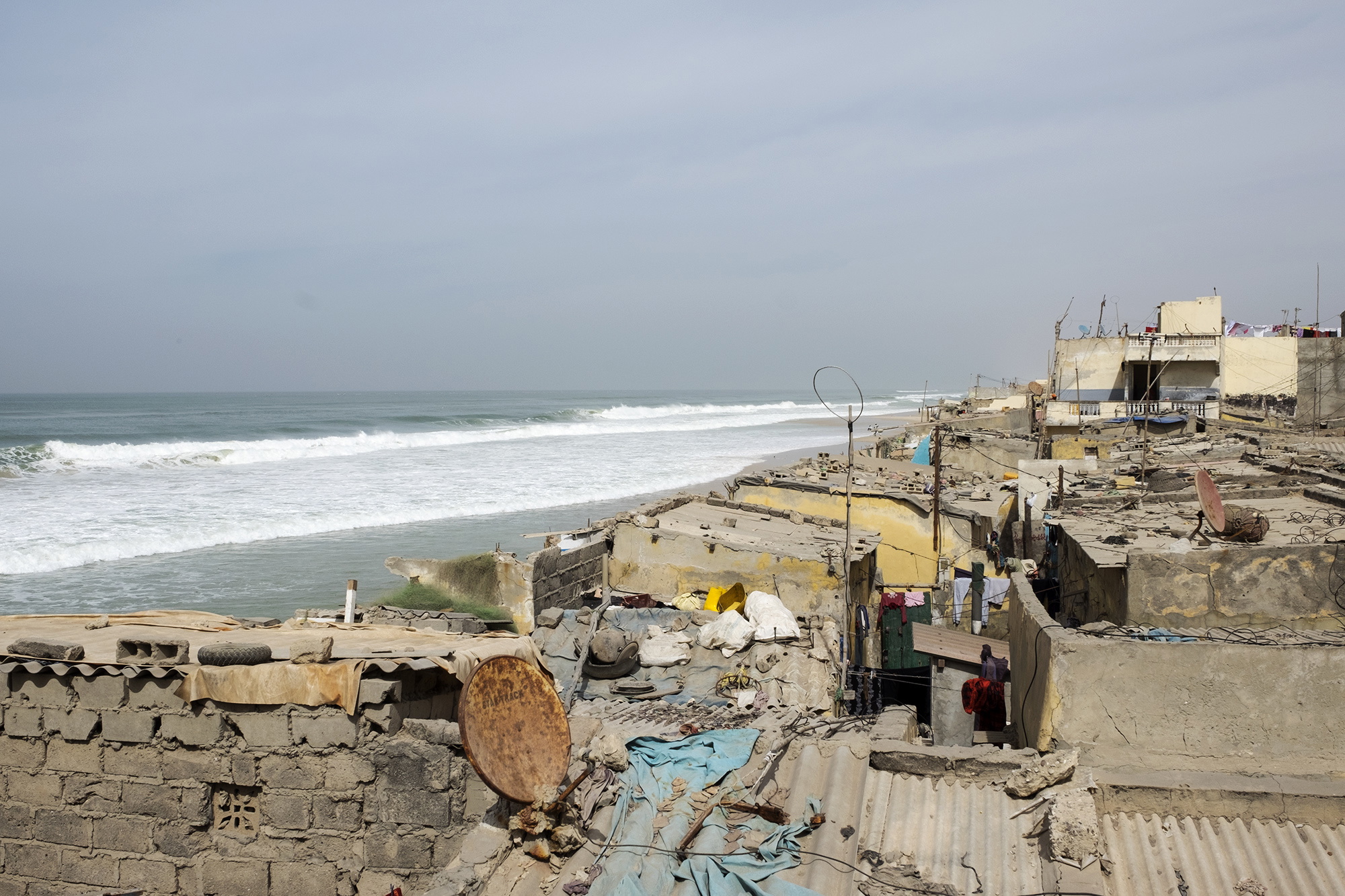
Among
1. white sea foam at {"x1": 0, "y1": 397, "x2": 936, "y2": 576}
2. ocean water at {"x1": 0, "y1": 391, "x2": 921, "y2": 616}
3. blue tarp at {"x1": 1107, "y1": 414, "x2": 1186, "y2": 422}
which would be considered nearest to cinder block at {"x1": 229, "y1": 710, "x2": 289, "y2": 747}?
ocean water at {"x1": 0, "y1": 391, "x2": 921, "y2": 616}

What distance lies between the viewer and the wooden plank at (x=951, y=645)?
38.3ft

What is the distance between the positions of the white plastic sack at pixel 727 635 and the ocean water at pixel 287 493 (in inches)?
489

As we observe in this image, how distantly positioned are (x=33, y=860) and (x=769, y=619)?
6.68 m

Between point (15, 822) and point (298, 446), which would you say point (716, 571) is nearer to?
point (15, 822)

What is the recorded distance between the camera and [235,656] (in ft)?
20.5

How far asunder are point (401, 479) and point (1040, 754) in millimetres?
39047

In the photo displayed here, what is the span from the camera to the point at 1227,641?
18.3ft

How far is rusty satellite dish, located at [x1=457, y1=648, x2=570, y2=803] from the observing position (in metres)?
5.33

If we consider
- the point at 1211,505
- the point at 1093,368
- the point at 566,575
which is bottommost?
the point at 566,575

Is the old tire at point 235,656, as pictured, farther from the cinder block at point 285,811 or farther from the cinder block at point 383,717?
the cinder block at point 285,811

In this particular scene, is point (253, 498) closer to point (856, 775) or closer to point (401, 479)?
point (401, 479)

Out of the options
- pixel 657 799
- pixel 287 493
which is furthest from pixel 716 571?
pixel 287 493

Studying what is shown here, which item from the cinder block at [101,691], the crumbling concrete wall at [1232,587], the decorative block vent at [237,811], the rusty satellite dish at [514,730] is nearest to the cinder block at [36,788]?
the cinder block at [101,691]

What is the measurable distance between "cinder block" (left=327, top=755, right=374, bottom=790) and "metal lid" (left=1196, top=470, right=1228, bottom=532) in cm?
816
